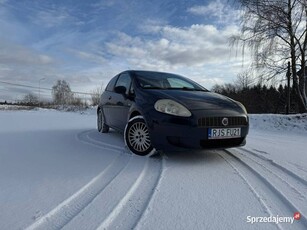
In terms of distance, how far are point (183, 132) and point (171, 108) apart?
37 cm

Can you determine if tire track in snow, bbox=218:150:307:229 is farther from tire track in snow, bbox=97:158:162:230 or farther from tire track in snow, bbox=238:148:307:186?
tire track in snow, bbox=97:158:162:230

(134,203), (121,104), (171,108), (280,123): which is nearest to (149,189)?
(134,203)

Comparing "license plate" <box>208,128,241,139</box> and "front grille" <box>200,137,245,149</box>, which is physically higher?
"license plate" <box>208,128,241,139</box>

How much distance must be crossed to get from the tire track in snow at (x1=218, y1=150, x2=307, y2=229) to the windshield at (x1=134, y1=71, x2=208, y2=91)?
1.61m

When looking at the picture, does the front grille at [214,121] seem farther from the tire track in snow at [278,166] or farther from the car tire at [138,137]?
the car tire at [138,137]

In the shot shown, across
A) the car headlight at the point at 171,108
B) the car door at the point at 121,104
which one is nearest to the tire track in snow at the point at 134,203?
the car headlight at the point at 171,108

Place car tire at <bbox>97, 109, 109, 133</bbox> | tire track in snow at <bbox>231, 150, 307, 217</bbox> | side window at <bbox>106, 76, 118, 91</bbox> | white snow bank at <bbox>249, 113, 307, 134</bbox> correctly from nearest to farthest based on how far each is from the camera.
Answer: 1. tire track in snow at <bbox>231, 150, 307, 217</bbox>
2. side window at <bbox>106, 76, 118, 91</bbox>
3. car tire at <bbox>97, 109, 109, 133</bbox>
4. white snow bank at <bbox>249, 113, 307, 134</bbox>

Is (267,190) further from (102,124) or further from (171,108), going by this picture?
(102,124)

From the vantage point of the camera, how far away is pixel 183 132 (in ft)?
12.1

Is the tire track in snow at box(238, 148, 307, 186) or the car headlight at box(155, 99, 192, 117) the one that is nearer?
the tire track in snow at box(238, 148, 307, 186)

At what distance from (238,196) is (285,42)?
44.0 ft

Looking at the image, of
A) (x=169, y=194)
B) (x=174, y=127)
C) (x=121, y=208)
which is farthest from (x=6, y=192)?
(x=174, y=127)

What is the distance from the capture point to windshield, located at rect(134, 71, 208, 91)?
4816 mm

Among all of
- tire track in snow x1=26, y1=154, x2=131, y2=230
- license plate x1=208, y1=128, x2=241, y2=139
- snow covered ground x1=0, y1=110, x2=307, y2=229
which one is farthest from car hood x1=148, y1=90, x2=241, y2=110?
tire track in snow x1=26, y1=154, x2=131, y2=230
